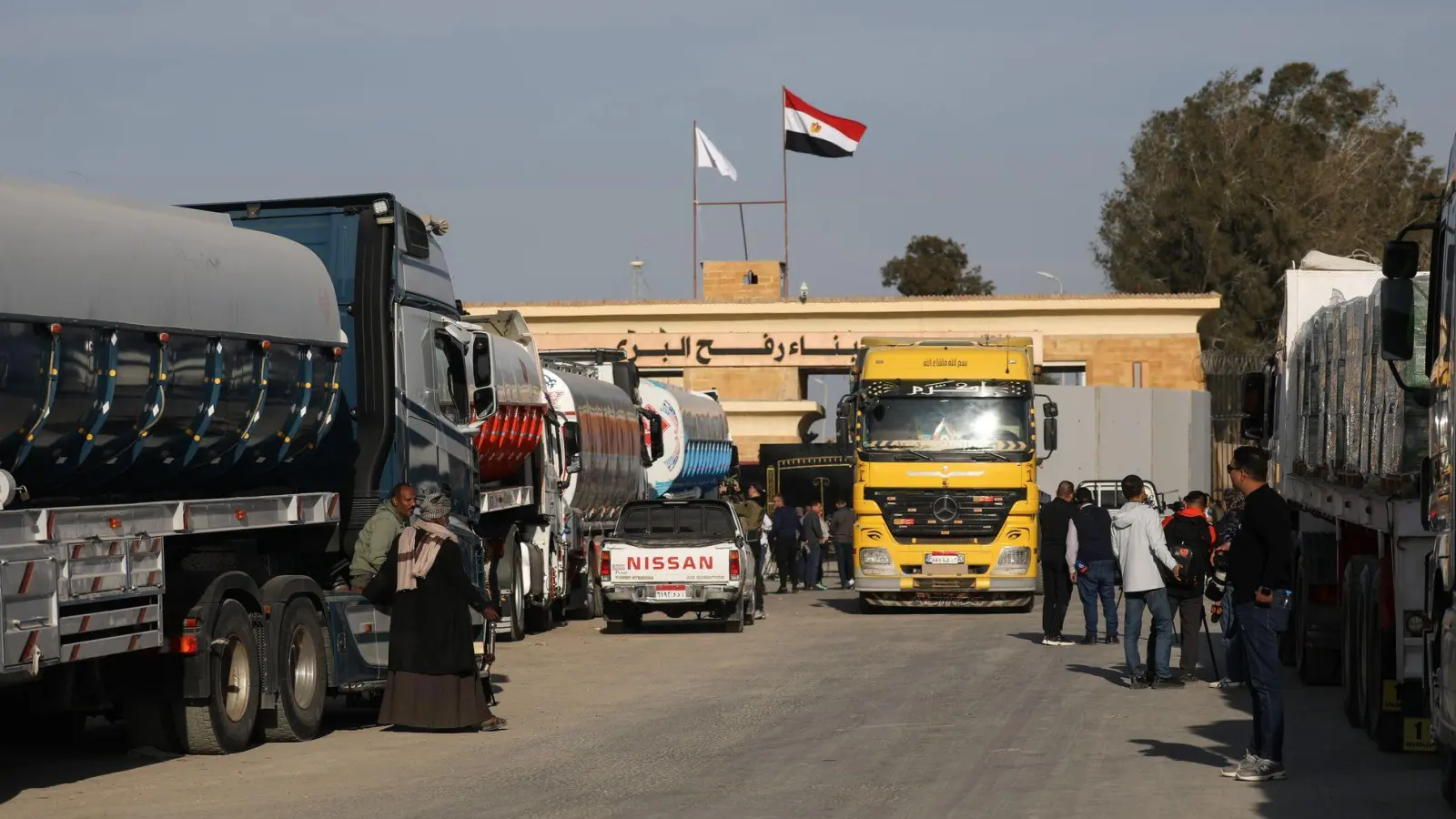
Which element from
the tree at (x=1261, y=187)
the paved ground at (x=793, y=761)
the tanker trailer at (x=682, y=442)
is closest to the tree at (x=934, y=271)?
the tree at (x=1261, y=187)

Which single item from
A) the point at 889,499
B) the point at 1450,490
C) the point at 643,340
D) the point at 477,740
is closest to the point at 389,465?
the point at 477,740

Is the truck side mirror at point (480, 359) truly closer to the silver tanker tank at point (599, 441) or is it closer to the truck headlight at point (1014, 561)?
the silver tanker tank at point (599, 441)

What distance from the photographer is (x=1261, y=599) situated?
11.9 meters

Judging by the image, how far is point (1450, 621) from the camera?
9812 millimetres

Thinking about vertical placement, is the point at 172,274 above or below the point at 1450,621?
above

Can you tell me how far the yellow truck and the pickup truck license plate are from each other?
4.40 m

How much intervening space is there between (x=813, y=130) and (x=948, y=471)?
38562mm

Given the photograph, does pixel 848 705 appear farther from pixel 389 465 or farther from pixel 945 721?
pixel 389 465

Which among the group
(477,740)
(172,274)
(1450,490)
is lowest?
(477,740)

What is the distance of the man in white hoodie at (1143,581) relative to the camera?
18.2m

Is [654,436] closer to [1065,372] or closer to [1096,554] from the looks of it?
[1096,554]

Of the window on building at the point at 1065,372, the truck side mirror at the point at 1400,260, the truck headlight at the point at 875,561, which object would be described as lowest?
the truck headlight at the point at 875,561

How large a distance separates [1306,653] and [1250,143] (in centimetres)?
6033

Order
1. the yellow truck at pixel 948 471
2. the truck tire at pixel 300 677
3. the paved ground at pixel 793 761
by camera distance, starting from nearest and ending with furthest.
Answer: the paved ground at pixel 793 761 < the truck tire at pixel 300 677 < the yellow truck at pixel 948 471
